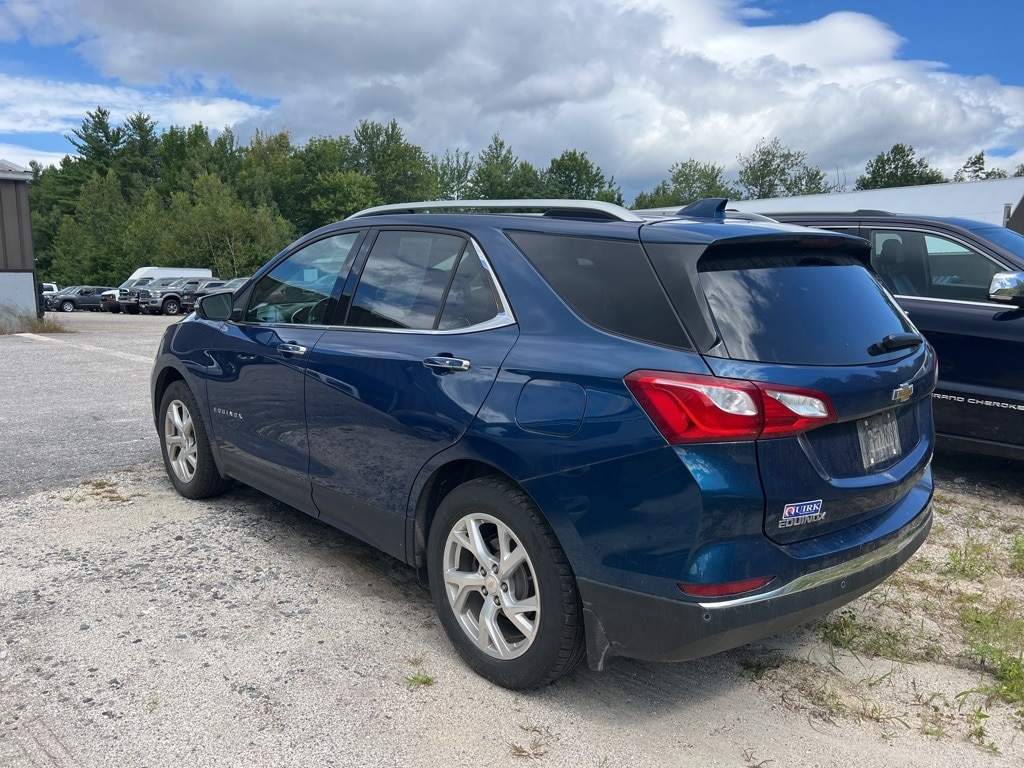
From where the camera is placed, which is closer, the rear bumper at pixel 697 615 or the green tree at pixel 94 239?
the rear bumper at pixel 697 615

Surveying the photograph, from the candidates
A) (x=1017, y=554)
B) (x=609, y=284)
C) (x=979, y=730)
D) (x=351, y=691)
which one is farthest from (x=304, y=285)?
(x=1017, y=554)

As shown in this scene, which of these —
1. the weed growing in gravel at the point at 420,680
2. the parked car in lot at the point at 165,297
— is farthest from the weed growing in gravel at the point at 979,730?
the parked car in lot at the point at 165,297

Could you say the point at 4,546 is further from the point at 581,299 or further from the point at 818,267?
the point at 818,267

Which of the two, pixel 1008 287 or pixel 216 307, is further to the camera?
pixel 1008 287

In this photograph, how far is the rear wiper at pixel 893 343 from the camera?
2.99 metres

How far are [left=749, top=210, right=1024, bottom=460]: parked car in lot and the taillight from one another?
3.48 m

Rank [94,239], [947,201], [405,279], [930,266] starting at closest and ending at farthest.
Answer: [405,279] < [930,266] < [947,201] < [94,239]

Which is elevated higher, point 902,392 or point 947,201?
point 947,201

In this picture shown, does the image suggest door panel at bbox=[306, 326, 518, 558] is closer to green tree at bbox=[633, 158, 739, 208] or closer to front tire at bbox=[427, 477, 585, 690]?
front tire at bbox=[427, 477, 585, 690]

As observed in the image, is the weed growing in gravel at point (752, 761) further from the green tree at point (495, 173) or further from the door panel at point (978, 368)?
the green tree at point (495, 173)

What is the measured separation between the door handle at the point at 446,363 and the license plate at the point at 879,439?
4.62 ft

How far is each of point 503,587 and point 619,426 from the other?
31.6 inches

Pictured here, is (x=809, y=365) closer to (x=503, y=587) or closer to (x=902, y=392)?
(x=902, y=392)

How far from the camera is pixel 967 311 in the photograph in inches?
216
